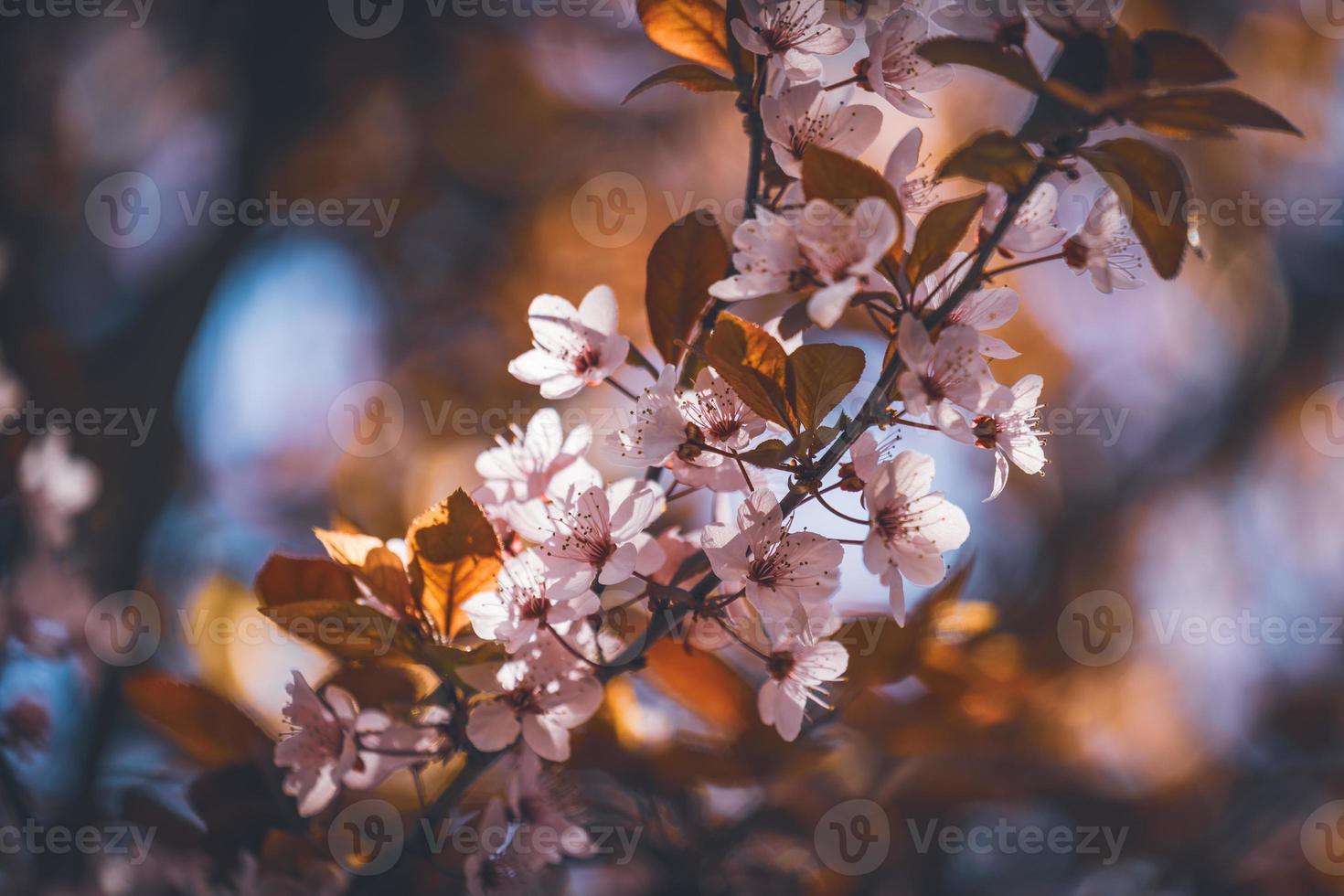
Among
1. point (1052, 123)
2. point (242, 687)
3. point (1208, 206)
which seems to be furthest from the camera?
point (1208, 206)

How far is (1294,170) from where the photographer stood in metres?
2.05

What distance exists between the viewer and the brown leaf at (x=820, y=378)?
1.68ft

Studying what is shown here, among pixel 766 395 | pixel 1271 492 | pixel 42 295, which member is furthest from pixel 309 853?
pixel 1271 492

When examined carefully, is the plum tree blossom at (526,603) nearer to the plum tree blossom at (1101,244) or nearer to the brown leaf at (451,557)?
the brown leaf at (451,557)

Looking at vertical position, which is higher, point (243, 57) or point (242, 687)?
point (243, 57)

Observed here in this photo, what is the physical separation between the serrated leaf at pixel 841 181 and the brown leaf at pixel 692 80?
161mm

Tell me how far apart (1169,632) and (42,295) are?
2.41 metres

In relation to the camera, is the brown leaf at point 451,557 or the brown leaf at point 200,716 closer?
the brown leaf at point 451,557

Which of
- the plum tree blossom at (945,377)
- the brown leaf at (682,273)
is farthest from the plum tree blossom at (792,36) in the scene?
the plum tree blossom at (945,377)

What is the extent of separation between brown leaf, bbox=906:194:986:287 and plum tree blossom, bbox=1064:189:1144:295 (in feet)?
0.38

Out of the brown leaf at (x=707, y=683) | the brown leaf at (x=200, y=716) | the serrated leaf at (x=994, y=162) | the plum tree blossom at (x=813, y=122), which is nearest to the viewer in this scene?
the serrated leaf at (x=994, y=162)

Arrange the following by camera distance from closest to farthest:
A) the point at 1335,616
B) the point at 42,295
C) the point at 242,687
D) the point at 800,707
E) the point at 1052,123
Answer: the point at 1052,123 < the point at 800,707 < the point at 242,687 < the point at 42,295 < the point at 1335,616

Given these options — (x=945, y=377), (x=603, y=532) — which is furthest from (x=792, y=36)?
(x=603, y=532)

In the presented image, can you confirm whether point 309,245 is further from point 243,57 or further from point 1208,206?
point 1208,206
